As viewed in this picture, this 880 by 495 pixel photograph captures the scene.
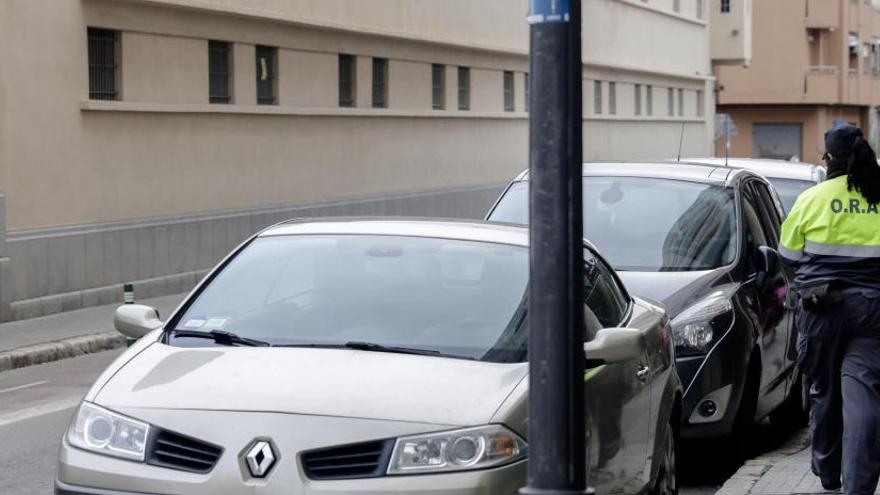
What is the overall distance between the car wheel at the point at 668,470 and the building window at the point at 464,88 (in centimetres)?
2705

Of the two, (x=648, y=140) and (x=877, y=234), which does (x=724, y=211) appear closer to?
(x=877, y=234)

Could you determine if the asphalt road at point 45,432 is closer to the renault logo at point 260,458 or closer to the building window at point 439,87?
the renault logo at point 260,458

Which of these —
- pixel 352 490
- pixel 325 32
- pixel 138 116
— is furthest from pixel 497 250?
pixel 325 32

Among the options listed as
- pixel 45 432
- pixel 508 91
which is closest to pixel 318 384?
pixel 45 432

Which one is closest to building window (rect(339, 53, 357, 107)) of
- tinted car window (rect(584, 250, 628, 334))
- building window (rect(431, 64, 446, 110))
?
building window (rect(431, 64, 446, 110))

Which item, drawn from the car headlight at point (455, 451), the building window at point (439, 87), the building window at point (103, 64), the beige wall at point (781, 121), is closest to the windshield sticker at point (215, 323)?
the car headlight at point (455, 451)

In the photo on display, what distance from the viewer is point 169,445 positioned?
17.2ft

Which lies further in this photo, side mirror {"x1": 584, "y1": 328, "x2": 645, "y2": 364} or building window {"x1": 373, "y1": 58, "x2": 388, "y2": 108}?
building window {"x1": 373, "y1": 58, "x2": 388, "y2": 108}

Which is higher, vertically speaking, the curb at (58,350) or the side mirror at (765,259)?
the side mirror at (765,259)

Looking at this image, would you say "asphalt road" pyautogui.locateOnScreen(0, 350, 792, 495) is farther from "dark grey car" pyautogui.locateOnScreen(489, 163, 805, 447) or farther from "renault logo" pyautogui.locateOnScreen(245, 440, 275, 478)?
"renault logo" pyautogui.locateOnScreen(245, 440, 275, 478)

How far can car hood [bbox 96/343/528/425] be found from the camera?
206 inches

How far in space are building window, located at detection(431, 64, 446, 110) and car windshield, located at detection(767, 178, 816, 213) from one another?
690 inches

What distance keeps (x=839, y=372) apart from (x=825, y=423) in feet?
1.14

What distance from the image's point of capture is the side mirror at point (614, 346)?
19.3 ft
